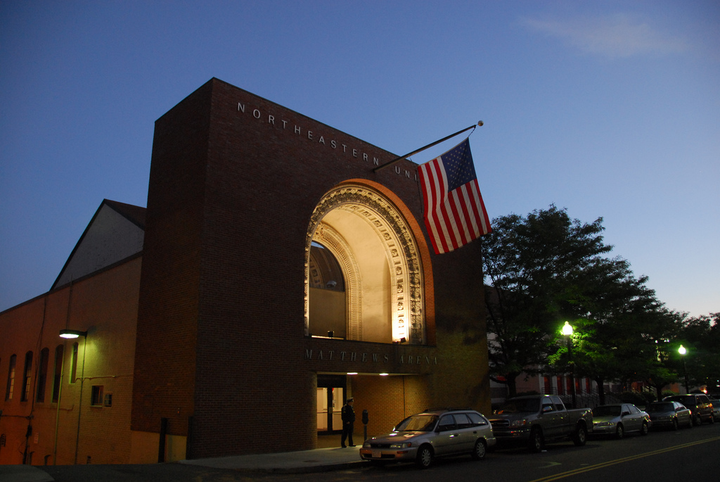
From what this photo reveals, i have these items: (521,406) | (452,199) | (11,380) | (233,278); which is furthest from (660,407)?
(11,380)

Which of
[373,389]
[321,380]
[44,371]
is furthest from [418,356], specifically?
[44,371]

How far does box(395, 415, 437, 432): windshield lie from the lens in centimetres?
1523

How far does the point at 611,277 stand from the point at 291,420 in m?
20.9

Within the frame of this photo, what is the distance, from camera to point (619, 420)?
22.0 m

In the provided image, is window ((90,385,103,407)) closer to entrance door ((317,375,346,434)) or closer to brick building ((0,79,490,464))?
brick building ((0,79,490,464))

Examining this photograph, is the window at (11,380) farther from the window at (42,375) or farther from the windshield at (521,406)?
the windshield at (521,406)

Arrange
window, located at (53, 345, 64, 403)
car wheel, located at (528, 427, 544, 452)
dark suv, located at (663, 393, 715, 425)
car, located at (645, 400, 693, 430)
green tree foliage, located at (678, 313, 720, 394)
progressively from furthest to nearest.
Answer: green tree foliage, located at (678, 313, 720, 394)
dark suv, located at (663, 393, 715, 425)
car, located at (645, 400, 693, 430)
window, located at (53, 345, 64, 403)
car wheel, located at (528, 427, 544, 452)

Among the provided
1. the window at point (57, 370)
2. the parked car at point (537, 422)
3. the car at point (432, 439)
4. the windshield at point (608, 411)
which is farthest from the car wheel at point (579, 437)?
the window at point (57, 370)

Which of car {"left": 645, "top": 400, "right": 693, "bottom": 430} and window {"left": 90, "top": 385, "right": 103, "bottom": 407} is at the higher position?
window {"left": 90, "top": 385, "right": 103, "bottom": 407}

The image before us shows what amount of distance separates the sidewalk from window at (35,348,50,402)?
15342 millimetres

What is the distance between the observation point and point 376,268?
88.1ft

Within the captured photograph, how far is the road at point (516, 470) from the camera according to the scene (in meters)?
12.1

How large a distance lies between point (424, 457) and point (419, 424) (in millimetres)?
1355

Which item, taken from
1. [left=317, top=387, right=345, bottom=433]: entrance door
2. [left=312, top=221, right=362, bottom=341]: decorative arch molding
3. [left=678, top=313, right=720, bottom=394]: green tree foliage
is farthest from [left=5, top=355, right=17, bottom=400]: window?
[left=678, top=313, right=720, bottom=394]: green tree foliage
